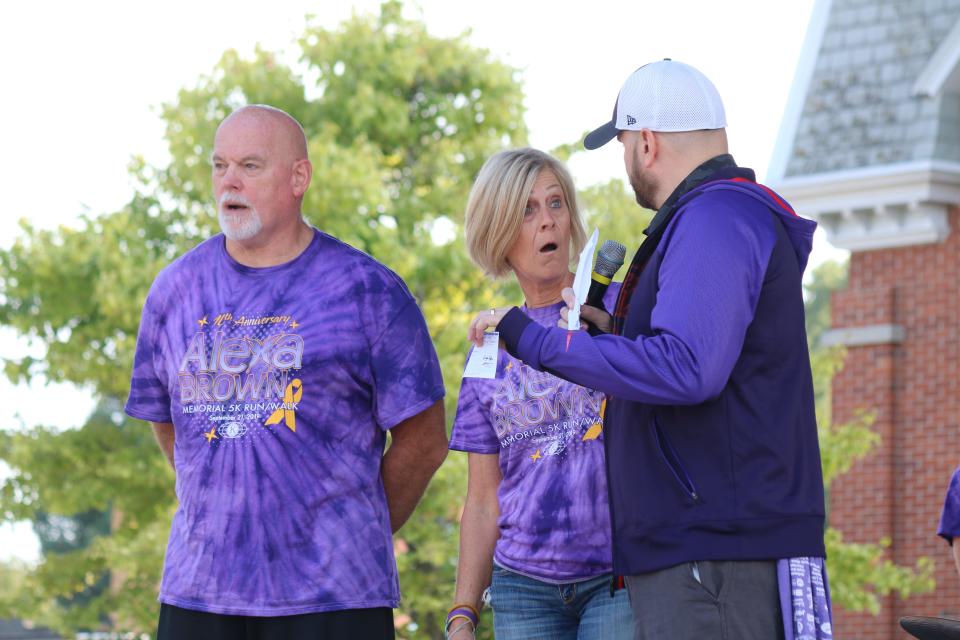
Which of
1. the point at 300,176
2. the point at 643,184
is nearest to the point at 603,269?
the point at 643,184

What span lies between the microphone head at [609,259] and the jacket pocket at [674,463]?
1.81ft

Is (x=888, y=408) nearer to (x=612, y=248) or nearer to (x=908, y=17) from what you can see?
(x=908, y=17)

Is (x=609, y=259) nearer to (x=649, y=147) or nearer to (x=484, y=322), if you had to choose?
(x=649, y=147)

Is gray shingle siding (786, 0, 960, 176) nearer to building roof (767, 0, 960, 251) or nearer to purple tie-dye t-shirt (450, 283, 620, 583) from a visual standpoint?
building roof (767, 0, 960, 251)

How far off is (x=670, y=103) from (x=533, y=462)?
121 cm

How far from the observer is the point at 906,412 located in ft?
47.5

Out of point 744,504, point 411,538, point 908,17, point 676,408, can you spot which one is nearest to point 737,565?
point 744,504

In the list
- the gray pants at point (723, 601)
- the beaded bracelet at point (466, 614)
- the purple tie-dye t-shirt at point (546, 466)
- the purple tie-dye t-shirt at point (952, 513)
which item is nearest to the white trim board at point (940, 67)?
the purple tie-dye t-shirt at point (952, 513)

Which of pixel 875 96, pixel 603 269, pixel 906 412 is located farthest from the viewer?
pixel 875 96

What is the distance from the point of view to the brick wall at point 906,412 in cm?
1416

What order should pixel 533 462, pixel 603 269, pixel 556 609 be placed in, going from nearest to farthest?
pixel 603 269 < pixel 556 609 < pixel 533 462

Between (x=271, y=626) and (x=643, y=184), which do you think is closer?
(x=643, y=184)

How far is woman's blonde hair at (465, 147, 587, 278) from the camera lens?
414cm

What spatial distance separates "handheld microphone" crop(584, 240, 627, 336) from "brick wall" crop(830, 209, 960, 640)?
37.8ft
